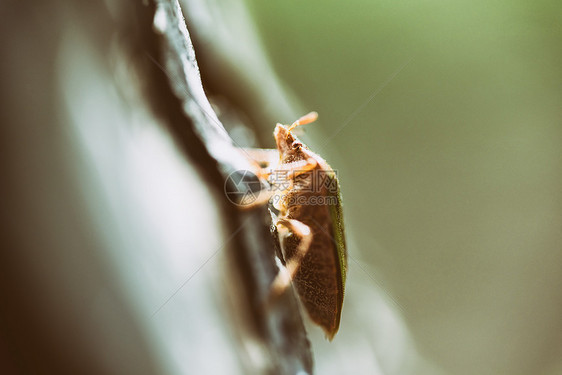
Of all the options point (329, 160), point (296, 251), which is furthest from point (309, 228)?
point (329, 160)

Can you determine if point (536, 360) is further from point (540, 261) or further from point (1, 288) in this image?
point (1, 288)

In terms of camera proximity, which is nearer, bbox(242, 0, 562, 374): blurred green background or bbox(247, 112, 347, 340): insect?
Answer: bbox(247, 112, 347, 340): insect

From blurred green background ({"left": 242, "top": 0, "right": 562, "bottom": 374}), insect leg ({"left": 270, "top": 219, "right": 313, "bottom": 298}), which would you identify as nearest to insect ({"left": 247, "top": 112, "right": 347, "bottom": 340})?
insect leg ({"left": 270, "top": 219, "right": 313, "bottom": 298})
